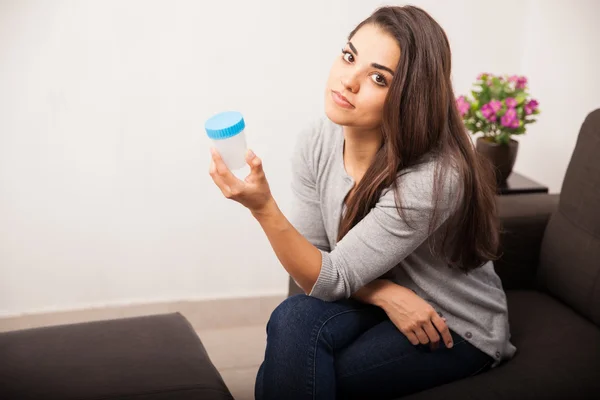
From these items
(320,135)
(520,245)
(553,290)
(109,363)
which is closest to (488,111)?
(520,245)

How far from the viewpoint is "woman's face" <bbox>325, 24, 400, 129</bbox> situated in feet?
4.47

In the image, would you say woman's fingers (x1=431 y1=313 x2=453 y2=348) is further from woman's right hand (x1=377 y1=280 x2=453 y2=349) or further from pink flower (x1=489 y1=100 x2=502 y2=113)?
pink flower (x1=489 y1=100 x2=502 y2=113)

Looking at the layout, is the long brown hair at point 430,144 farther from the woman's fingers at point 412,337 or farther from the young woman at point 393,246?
the woman's fingers at point 412,337

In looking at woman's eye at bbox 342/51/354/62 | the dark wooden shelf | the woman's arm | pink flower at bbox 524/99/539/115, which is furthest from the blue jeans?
pink flower at bbox 524/99/539/115

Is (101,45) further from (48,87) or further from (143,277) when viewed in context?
(143,277)

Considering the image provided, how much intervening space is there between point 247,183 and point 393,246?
335 mm

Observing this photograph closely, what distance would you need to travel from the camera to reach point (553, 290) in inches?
70.4

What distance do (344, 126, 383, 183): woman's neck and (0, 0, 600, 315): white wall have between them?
930 millimetres

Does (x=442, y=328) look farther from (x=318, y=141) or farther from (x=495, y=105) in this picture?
(x=495, y=105)

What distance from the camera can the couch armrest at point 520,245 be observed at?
1829 mm

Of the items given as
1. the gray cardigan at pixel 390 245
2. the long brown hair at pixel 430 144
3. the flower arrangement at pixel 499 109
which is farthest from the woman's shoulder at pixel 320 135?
Answer: the flower arrangement at pixel 499 109

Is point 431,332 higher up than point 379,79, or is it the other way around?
point 379,79

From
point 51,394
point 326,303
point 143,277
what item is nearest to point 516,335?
point 326,303

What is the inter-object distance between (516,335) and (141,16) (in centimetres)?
145
